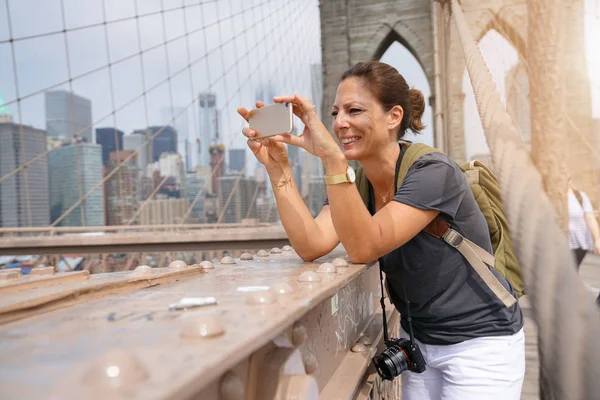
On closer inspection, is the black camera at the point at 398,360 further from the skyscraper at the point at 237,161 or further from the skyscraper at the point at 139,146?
the skyscraper at the point at 237,161

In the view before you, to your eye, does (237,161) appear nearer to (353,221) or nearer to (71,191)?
(71,191)

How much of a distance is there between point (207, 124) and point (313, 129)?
6.38 metres

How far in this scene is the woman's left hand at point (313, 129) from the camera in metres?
0.96

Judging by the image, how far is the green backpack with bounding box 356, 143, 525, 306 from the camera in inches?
37.7

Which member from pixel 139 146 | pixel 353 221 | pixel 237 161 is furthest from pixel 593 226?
pixel 237 161

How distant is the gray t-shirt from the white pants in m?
0.02

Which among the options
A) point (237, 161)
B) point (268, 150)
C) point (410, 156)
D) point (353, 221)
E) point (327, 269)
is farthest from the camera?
point (237, 161)

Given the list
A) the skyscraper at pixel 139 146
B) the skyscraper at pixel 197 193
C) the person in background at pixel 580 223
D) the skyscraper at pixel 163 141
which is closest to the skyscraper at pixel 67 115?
the skyscraper at pixel 139 146

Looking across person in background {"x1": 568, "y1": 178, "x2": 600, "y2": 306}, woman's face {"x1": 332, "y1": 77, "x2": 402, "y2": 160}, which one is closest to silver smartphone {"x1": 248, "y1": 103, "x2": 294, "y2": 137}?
woman's face {"x1": 332, "y1": 77, "x2": 402, "y2": 160}

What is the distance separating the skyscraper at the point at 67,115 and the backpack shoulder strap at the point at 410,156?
4.47 meters

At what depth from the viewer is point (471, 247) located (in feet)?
3.18

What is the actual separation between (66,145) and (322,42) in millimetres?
4427

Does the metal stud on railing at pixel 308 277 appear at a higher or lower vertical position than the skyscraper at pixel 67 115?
lower

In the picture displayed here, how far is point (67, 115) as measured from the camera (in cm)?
530
